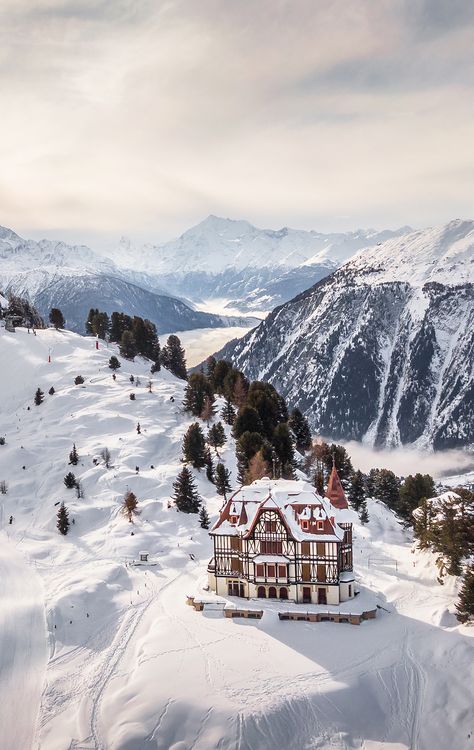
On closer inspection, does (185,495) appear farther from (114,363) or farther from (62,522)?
(114,363)

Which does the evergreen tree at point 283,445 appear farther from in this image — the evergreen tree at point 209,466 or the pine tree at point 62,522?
the pine tree at point 62,522

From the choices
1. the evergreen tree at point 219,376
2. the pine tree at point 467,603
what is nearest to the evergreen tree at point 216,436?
the evergreen tree at point 219,376

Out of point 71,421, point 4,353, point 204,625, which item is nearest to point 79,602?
point 204,625

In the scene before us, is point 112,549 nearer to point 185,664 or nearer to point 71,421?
point 185,664

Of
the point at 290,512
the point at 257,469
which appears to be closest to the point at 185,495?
the point at 257,469

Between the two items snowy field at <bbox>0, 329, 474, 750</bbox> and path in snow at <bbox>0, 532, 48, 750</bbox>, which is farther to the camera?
snowy field at <bbox>0, 329, 474, 750</bbox>

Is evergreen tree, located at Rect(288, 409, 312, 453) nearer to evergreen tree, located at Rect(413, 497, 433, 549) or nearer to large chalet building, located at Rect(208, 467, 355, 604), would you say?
evergreen tree, located at Rect(413, 497, 433, 549)

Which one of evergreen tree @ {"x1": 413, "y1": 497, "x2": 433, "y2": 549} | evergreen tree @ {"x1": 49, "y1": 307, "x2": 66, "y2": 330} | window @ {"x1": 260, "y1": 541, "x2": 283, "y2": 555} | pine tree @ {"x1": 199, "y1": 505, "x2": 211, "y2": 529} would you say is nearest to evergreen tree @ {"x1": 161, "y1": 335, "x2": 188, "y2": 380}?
evergreen tree @ {"x1": 49, "y1": 307, "x2": 66, "y2": 330}
